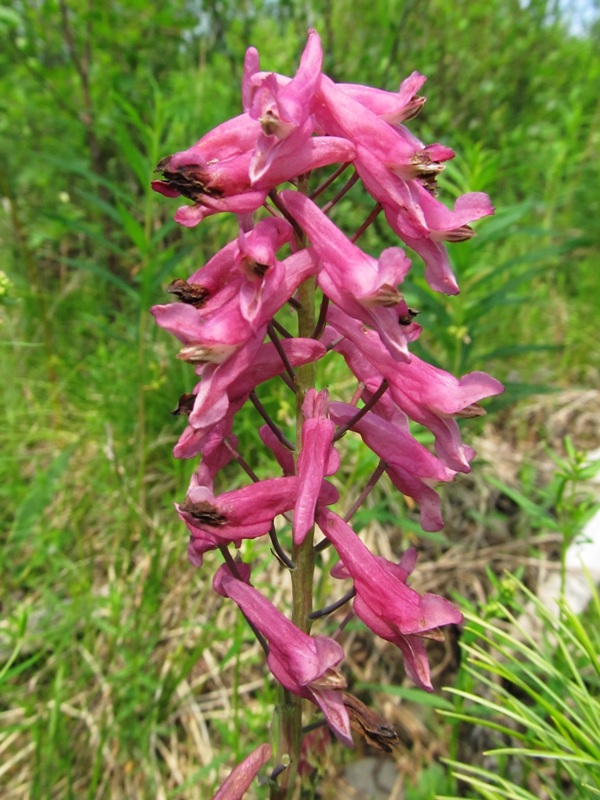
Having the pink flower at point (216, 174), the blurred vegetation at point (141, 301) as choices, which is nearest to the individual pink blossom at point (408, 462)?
the pink flower at point (216, 174)

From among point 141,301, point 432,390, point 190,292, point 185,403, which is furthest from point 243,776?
point 141,301

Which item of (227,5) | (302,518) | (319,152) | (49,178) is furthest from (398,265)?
(227,5)

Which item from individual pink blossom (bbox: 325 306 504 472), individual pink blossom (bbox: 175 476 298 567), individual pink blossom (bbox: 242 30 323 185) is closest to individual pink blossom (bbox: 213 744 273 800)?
individual pink blossom (bbox: 175 476 298 567)

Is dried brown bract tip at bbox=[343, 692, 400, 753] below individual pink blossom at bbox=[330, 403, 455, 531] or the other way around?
below

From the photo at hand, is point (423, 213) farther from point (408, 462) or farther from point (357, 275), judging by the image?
point (408, 462)

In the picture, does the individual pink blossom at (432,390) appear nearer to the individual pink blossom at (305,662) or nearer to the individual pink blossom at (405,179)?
the individual pink blossom at (405,179)

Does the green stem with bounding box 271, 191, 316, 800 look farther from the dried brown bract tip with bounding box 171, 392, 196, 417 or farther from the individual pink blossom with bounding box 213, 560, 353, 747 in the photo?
the dried brown bract tip with bounding box 171, 392, 196, 417
